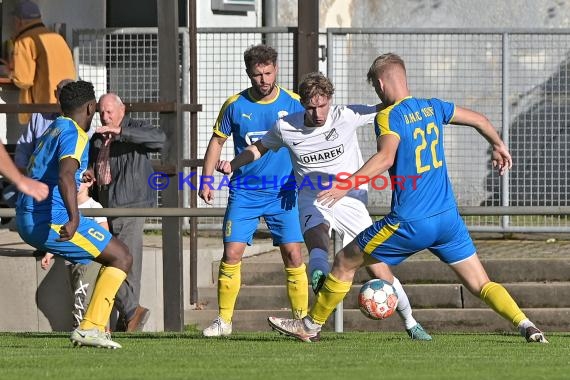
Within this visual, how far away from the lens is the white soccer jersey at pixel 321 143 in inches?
474

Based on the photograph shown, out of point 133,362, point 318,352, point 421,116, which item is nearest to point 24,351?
point 133,362

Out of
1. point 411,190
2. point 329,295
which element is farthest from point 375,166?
point 329,295

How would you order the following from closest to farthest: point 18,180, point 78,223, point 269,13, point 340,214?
point 18,180, point 78,223, point 340,214, point 269,13

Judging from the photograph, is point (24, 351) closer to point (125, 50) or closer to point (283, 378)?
point (283, 378)

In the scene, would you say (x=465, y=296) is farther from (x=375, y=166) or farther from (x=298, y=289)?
(x=375, y=166)

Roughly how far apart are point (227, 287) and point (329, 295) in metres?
1.52

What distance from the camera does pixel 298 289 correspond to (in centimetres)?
1256

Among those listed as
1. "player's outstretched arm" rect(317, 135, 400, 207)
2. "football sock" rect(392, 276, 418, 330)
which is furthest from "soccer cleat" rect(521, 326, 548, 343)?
"player's outstretched arm" rect(317, 135, 400, 207)

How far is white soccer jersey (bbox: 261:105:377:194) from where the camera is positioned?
1203 cm

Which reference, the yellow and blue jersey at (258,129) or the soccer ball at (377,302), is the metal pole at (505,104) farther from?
the soccer ball at (377,302)

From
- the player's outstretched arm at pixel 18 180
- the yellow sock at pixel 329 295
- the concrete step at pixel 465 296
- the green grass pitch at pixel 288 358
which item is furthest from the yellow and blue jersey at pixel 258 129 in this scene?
the player's outstretched arm at pixel 18 180

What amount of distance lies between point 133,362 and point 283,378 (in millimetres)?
1359

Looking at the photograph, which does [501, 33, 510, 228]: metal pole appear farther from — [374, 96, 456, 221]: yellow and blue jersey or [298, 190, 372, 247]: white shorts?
[374, 96, 456, 221]: yellow and blue jersey

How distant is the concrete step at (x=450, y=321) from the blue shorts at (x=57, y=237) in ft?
12.4
